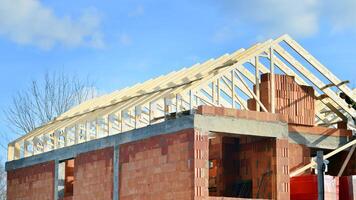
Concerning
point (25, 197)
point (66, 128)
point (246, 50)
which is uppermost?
point (246, 50)

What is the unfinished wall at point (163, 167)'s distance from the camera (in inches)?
1061

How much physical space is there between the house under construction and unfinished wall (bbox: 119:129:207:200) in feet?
0.12

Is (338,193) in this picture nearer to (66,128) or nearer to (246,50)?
(246,50)

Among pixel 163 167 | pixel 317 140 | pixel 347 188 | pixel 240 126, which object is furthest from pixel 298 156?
pixel 163 167

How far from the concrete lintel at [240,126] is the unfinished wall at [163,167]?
537 mm

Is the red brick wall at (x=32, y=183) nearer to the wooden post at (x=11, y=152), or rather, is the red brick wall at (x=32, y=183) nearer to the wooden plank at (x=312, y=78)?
the wooden post at (x=11, y=152)

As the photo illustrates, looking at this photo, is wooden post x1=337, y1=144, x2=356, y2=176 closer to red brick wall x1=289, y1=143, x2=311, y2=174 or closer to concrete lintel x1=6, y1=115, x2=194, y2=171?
red brick wall x1=289, y1=143, x2=311, y2=174

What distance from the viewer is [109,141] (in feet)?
104

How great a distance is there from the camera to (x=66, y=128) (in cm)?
3497

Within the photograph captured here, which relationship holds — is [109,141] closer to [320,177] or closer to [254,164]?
[254,164]

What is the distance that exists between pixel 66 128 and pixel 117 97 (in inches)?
112

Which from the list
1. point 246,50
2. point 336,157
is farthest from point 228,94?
point 336,157

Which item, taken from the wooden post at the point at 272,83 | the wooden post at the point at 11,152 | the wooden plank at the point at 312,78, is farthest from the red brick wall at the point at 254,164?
the wooden post at the point at 11,152

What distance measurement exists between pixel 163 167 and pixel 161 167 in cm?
12
